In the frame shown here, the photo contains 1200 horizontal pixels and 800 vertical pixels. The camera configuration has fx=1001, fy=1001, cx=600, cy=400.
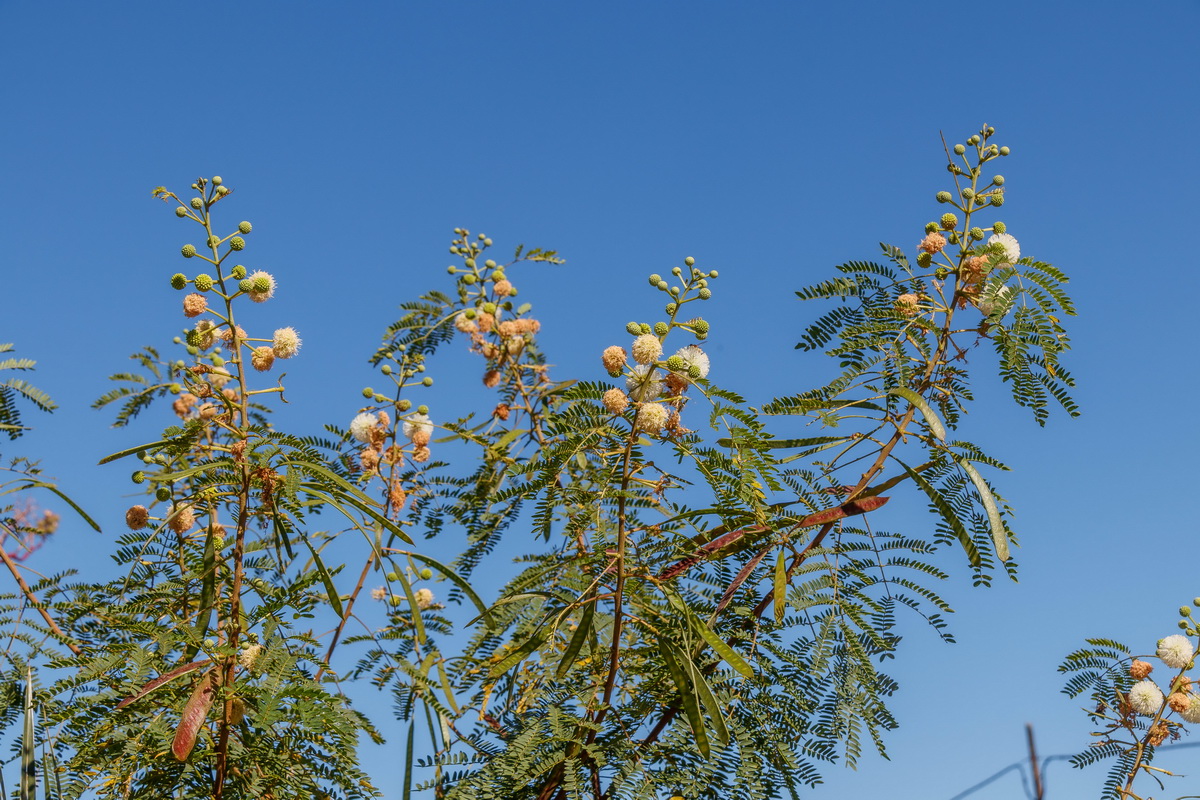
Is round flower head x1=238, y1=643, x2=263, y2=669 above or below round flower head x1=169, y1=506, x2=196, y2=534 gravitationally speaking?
below

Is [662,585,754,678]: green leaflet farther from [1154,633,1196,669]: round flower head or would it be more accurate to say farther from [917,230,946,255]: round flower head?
[1154,633,1196,669]: round flower head

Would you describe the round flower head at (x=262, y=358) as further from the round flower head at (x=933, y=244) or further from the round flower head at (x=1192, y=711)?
the round flower head at (x=1192, y=711)

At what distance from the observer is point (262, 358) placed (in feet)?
10.0

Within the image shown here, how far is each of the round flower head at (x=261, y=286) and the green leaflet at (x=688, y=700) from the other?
1.54 m

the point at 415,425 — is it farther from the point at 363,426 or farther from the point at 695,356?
the point at 695,356

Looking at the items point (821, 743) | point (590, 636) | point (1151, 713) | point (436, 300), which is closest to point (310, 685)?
point (590, 636)

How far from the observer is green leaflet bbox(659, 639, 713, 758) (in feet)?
8.10

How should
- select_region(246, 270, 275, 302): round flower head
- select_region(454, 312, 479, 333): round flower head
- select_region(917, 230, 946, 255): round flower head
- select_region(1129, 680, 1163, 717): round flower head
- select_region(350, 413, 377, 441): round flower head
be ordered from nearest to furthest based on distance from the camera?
1. select_region(246, 270, 275, 302): round flower head
2. select_region(917, 230, 946, 255): round flower head
3. select_region(1129, 680, 1163, 717): round flower head
4. select_region(350, 413, 377, 441): round flower head
5. select_region(454, 312, 479, 333): round flower head

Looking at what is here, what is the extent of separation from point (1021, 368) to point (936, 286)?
0.35 m

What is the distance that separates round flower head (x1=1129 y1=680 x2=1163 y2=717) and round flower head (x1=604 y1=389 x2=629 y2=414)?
225cm

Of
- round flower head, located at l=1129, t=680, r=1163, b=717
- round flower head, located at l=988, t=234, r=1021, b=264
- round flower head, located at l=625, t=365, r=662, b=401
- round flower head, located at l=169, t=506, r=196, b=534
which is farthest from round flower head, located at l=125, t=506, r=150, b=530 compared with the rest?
round flower head, located at l=1129, t=680, r=1163, b=717

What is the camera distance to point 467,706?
310cm

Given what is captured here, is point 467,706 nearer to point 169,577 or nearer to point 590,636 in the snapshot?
point 590,636

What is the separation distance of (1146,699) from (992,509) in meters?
1.46
